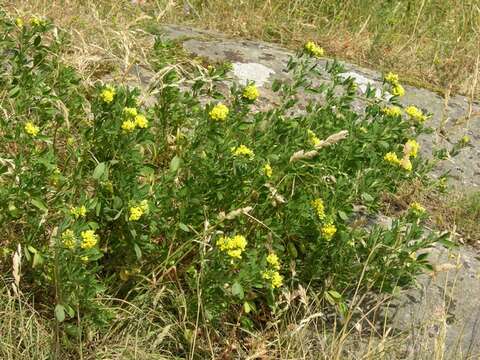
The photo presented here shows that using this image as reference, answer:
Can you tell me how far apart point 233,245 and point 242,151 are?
0.38 meters

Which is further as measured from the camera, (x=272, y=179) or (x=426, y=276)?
(x=426, y=276)

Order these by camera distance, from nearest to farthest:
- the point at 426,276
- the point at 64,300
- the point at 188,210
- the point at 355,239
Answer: the point at 64,300 → the point at 188,210 → the point at 355,239 → the point at 426,276

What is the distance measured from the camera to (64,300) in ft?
7.61

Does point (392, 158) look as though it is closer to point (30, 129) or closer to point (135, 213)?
point (135, 213)

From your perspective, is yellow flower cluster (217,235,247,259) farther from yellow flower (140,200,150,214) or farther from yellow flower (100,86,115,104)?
yellow flower (100,86,115,104)

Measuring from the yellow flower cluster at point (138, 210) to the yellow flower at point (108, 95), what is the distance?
0.41 meters

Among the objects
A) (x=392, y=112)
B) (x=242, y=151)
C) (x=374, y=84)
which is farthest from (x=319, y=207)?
(x=374, y=84)

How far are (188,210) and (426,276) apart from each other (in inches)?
48.7

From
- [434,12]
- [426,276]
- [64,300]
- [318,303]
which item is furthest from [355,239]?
[434,12]

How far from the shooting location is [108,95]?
2.49 meters

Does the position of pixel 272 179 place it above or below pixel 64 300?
above

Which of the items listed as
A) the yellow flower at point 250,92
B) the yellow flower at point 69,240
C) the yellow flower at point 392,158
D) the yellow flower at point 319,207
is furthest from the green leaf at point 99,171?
the yellow flower at point 392,158

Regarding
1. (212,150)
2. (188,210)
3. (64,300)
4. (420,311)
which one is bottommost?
(420,311)

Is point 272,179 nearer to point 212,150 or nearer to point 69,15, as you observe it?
point 212,150
